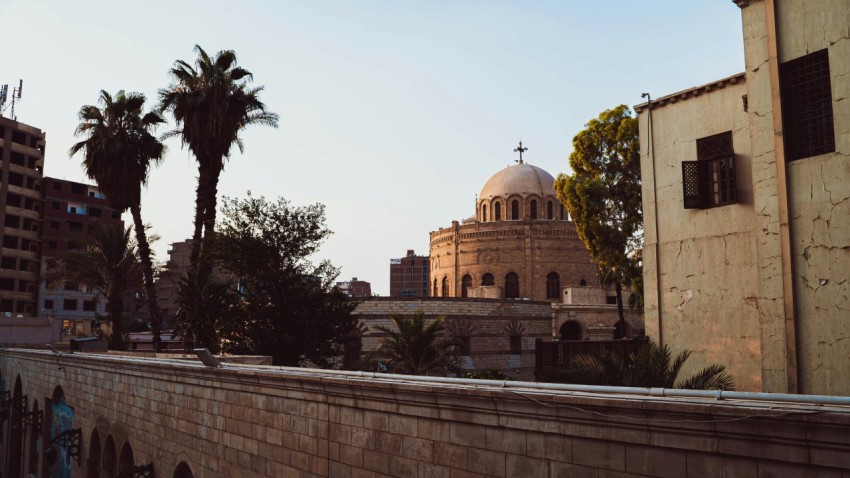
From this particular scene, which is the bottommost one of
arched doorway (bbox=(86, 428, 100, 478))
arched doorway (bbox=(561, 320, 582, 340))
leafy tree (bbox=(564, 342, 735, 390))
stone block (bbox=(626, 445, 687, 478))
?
arched doorway (bbox=(86, 428, 100, 478))

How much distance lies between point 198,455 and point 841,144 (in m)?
12.0

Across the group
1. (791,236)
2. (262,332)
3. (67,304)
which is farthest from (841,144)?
(67,304)

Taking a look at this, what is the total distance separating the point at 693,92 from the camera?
1599cm

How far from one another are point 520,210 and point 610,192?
93.1ft

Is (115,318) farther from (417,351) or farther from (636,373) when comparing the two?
(636,373)

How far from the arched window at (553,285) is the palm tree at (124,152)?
30.5 m

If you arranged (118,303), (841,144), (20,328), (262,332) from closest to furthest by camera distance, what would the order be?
(841,144)
(262,332)
(118,303)
(20,328)

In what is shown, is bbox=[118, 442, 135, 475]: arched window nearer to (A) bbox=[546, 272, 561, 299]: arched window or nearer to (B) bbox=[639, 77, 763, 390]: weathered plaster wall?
(B) bbox=[639, 77, 763, 390]: weathered plaster wall

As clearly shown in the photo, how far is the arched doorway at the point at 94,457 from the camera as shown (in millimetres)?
18156

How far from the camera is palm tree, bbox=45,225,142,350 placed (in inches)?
1219

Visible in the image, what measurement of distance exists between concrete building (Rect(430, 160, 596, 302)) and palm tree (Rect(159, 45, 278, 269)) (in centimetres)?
2634

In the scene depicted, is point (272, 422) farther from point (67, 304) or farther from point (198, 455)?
point (67, 304)

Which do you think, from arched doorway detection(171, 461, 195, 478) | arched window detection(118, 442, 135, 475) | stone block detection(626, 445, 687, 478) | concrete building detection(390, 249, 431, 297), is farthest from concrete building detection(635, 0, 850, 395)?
concrete building detection(390, 249, 431, 297)

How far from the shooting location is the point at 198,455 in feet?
40.2
